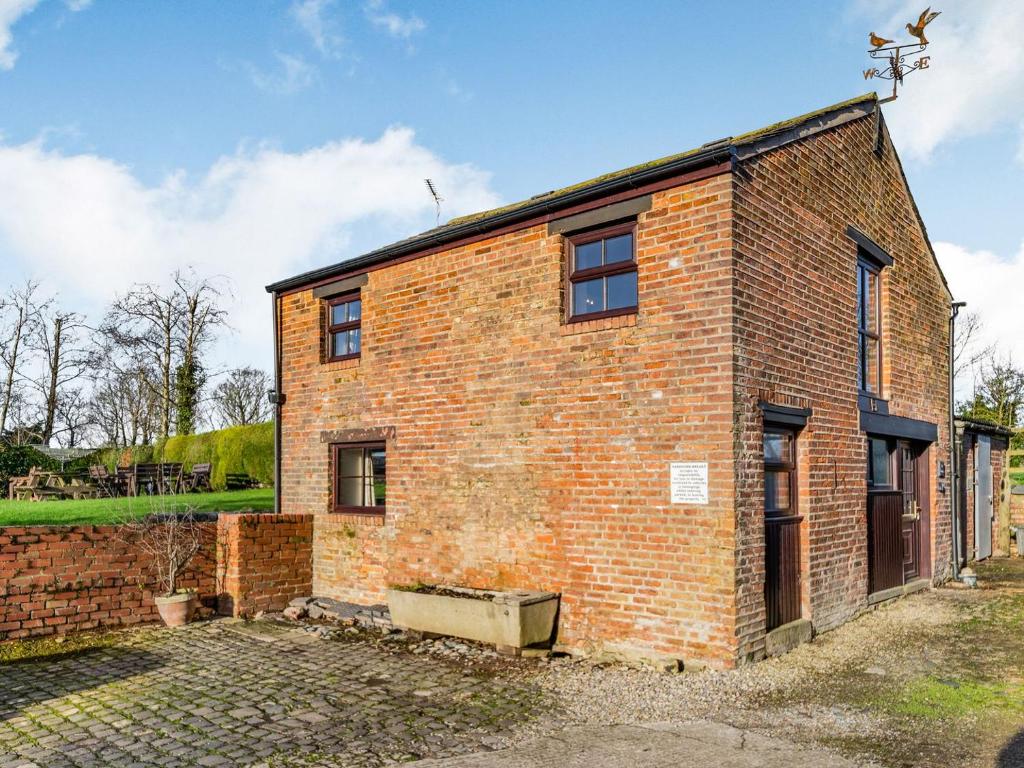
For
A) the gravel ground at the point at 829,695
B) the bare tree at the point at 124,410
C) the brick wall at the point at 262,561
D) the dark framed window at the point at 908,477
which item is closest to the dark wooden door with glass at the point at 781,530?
the gravel ground at the point at 829,695

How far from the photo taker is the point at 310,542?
11.2m

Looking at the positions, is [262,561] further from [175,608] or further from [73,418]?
[73,418]

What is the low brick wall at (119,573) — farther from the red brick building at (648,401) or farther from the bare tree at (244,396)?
the bare tree at (244,396)

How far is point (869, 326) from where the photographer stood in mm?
10852

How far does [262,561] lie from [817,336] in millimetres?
7697

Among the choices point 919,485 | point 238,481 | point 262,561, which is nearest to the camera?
point 262,561

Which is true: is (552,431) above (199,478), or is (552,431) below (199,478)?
above

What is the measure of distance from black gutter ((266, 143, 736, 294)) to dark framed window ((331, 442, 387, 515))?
2.56m

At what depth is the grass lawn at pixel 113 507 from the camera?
16531mm

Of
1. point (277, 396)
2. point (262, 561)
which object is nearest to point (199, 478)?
point (277, 396)

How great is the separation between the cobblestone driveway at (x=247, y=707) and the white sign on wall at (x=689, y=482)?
2.29 meters

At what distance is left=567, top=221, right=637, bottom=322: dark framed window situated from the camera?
322 inches

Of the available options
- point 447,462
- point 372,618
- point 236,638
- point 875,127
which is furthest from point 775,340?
point 236,638

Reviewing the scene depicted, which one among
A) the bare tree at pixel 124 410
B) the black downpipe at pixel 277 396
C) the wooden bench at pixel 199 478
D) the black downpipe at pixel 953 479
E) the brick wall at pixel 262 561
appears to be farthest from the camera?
the bare tree at pixel 124 410
